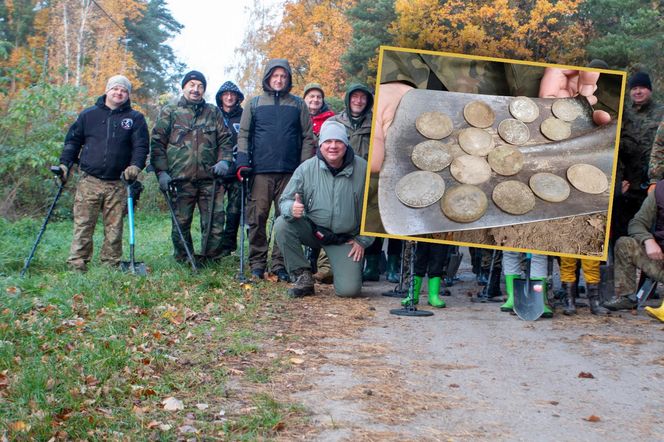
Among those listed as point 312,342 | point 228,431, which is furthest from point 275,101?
point 228,431

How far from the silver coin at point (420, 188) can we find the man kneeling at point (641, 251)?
104 inches

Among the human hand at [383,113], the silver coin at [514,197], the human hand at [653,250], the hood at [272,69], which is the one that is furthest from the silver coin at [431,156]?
the hood at [272,69]

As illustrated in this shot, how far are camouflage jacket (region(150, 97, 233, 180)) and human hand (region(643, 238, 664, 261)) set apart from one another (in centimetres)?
509

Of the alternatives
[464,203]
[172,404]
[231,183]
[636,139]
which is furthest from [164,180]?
[636,139]

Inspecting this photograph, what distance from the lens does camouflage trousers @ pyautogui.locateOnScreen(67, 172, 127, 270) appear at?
9.09 m

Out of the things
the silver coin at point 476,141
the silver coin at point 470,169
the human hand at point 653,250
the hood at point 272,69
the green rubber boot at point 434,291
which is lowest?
the green rubber boot at point 434,291

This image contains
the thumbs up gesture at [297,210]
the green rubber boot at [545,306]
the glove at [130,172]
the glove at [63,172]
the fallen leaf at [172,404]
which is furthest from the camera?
the glove at [130,172]

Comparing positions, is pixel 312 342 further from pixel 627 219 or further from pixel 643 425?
pixel 627 219

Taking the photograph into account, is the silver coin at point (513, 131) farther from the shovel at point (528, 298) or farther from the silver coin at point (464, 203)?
the shovel at point (528, 298)

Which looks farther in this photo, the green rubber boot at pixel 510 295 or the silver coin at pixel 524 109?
the green rubber boot at pixel 510 295

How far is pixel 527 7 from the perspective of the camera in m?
28.2

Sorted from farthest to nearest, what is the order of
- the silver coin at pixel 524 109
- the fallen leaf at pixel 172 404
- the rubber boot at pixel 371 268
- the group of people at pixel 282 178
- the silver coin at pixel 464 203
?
the rubber boot at pixel 371 268, the group of people at pixel 282 178, the silver coin at pixel 524 109, the silver coin at pixel 464 203, the fallen leaf at pixel 172 404

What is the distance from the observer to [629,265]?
25.6ft

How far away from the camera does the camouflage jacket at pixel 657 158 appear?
7.64m
